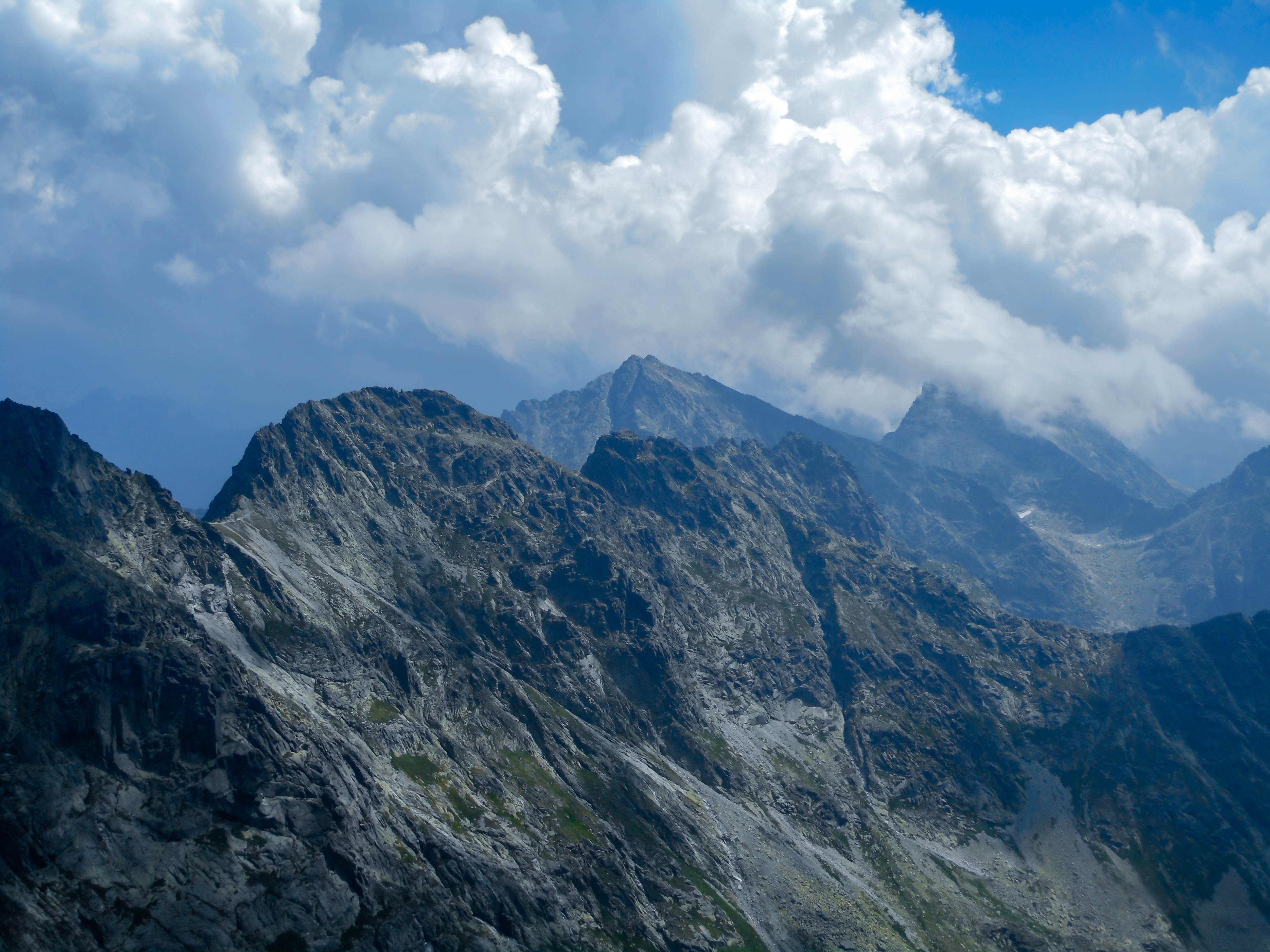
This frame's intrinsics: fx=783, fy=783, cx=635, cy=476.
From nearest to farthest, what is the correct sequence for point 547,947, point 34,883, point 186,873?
point 34,883, point 186,873, point 547,947

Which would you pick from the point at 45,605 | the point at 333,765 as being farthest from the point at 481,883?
the point at 45,605

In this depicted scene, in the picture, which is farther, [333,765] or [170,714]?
[333,765]

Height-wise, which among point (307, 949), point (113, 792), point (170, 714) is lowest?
point (307, 949)

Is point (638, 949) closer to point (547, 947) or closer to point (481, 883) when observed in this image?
point (547, 947)

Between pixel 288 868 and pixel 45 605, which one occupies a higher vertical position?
pixel 45 605

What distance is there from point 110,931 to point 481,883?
3053 inches

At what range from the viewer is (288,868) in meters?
145

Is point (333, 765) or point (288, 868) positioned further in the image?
point (333, 765)

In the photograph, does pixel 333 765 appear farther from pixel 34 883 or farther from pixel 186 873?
pixel 34 883

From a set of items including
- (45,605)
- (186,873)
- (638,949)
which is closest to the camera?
(186,873)

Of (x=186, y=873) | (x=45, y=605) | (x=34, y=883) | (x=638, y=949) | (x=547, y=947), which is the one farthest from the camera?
(x=638, y=949)

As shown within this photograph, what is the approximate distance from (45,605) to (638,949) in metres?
154

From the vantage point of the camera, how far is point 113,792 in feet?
446

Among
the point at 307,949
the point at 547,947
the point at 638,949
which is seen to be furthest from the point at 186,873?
the point at 638,949
